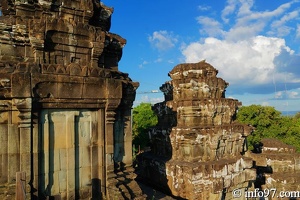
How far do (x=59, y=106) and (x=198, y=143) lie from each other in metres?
5.88

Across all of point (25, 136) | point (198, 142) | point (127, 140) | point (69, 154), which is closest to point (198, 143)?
point (198, 142)

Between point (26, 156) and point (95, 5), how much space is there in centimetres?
403

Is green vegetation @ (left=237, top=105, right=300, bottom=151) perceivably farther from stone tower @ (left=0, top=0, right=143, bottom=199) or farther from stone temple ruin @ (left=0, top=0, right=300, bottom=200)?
stone tower @ (left=0, top=0, right=143, bottom=199)

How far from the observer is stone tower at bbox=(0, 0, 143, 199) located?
15.4ft

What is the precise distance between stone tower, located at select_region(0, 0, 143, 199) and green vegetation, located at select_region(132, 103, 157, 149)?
25585 mm

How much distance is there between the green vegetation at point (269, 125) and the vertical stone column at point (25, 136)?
28605mm

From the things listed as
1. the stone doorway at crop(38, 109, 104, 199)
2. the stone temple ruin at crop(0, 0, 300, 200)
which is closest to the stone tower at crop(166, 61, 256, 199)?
the stone temple ruin at crop(0, 0, 300, 200)

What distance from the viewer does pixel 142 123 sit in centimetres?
3516

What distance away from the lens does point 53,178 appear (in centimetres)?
514

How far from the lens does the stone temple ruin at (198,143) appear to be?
8969 mm

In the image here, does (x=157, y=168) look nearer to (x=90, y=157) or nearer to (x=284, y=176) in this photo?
(x=90, y=157)

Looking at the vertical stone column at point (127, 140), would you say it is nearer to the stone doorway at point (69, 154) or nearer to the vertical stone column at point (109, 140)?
the vertical stone column at point (109, 140)

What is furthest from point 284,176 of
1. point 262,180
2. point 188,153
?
point 188,153

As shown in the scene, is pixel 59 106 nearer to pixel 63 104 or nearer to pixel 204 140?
pixel 63 104
